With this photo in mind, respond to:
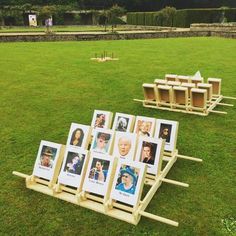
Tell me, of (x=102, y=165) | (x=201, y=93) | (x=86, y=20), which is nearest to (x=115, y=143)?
(x=102, y=165)

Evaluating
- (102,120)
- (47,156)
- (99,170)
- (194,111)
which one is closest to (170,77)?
(194,111)

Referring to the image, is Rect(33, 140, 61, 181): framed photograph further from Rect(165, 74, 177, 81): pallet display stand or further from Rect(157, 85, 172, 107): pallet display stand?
Rect(165, 74, 177, 81): pallet display stand

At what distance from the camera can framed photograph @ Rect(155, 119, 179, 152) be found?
18.5 feet

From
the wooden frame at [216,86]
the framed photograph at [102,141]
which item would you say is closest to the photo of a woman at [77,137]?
the framed photograph at [102,141]

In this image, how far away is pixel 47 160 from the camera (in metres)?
5.04

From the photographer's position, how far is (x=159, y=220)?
4.08m

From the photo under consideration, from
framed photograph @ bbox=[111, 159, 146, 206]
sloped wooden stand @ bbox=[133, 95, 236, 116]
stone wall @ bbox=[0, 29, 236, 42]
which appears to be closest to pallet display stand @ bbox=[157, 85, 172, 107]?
sloped wooden stand @ bbox=[133, 95, 236, 116]

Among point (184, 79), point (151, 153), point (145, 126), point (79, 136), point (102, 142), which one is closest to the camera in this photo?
point (151, 153)

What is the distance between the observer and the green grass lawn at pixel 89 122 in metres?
4.26

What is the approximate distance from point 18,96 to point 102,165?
21.8 ft

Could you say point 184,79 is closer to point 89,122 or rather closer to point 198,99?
point 198,99

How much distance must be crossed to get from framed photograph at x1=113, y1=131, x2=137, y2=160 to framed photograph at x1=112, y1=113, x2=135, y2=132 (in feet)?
2.50

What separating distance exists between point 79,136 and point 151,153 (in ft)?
4.28

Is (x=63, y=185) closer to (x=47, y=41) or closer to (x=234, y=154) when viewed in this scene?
(x=234, y=154)
